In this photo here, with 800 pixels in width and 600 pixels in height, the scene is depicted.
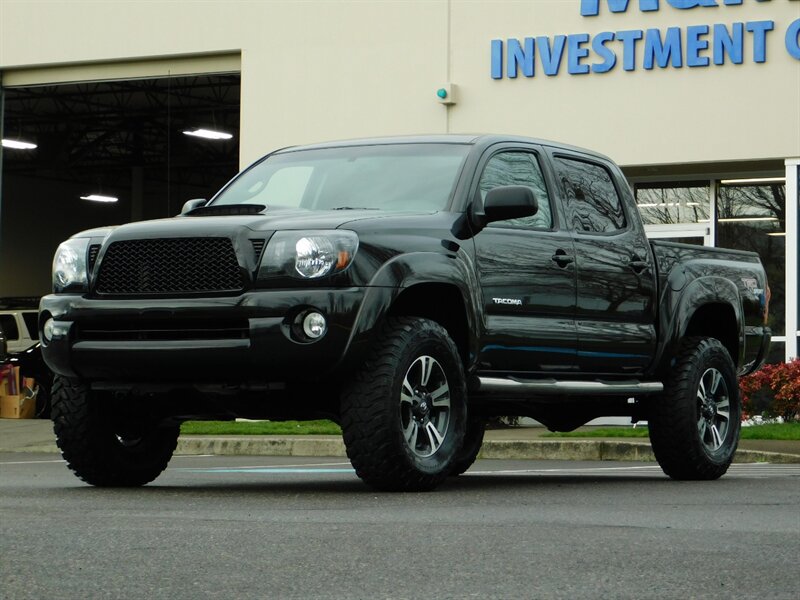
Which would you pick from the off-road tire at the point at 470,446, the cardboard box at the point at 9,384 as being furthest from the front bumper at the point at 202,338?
the cardboard box at the point at 9,384

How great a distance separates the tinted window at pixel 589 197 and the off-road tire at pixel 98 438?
111 inches

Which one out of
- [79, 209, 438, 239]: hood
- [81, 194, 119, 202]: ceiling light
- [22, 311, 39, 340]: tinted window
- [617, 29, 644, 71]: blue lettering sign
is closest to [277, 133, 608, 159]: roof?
[79, 209, 438, 239]: hood

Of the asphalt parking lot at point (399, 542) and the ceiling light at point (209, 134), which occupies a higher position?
the ceiling light at point (209, 134)

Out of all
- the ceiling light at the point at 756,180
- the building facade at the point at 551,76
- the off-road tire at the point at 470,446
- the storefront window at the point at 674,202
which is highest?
the building facade at the point at 551,76

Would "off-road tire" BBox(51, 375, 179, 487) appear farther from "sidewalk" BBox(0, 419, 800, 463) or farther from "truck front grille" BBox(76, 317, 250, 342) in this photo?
"sidewalk" BBox(0, 419, 800, 463)

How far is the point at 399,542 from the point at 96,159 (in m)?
46.2

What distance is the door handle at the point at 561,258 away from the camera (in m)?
9.55

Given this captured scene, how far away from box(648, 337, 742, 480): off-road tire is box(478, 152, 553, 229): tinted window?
1.51 metres

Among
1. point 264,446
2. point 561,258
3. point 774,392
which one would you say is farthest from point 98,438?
point 774,392

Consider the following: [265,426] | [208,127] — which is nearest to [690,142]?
[265,426]

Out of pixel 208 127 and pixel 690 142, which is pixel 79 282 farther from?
pixel 208 127

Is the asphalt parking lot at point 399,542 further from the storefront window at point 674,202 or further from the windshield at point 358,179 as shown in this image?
the storefront window at point 674,202

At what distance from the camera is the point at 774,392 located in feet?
61.5

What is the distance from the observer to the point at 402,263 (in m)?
8.32
